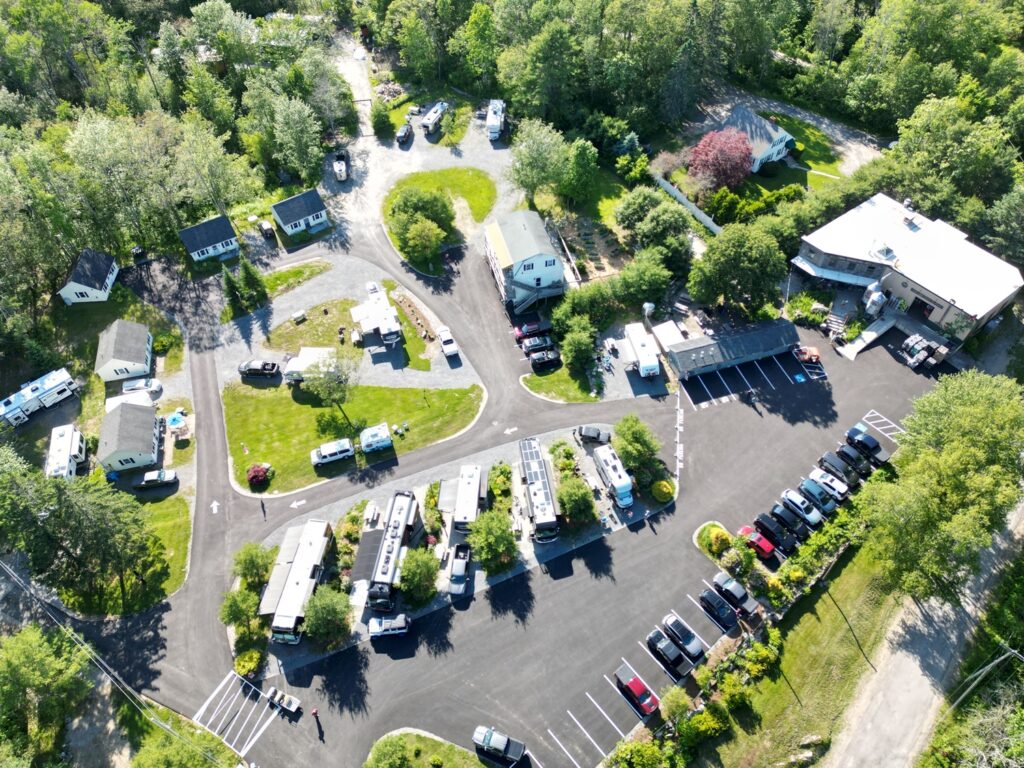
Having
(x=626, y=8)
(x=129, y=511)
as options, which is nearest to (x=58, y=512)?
(x=129, y=511)

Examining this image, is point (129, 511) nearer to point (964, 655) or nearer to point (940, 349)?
point (964, 655)

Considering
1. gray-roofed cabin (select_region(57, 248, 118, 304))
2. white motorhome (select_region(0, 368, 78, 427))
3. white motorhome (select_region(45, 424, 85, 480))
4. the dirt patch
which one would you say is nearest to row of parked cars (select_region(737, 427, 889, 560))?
the dirt patch

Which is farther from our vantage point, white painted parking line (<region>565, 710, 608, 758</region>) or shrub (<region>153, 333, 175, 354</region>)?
shrub (<region>153, 333, 175, 354</region>)

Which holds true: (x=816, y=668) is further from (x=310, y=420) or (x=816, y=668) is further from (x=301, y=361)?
(x=301, y=361)

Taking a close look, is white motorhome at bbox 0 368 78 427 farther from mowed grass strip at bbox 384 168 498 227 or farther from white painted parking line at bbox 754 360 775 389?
white painted parking line at bbox 754 360 775 389

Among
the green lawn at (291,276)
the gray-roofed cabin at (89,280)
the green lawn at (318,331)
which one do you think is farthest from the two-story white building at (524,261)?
the gray-roofed cabin at (89,280)

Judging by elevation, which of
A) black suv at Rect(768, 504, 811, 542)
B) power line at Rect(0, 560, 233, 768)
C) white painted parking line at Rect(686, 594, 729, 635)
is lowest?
power line at Rect(0, 560, 233, 768)

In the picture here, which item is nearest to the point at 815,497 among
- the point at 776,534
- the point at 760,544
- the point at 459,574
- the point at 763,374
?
the point at 776,534
